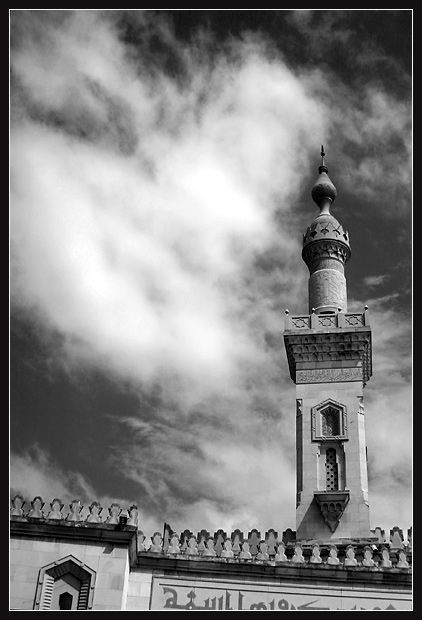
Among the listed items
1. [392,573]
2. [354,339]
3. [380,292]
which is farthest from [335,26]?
[392,573]

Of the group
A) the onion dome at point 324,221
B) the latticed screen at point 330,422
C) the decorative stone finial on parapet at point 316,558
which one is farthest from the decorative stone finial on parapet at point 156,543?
the onion dome at point 324,221

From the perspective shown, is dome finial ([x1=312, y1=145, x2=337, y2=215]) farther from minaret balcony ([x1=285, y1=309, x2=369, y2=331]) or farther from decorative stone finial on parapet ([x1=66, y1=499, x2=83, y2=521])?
decorative stone finial on parapet ([x1=66, y1=499, x2=83, y2=521])

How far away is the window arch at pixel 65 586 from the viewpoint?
1895cm

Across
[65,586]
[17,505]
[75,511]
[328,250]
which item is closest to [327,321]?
[328,250]

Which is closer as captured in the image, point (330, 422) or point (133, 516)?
point (133, 516)

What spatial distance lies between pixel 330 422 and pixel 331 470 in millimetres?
1950

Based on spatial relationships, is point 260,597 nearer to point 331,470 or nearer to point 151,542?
point 151,542

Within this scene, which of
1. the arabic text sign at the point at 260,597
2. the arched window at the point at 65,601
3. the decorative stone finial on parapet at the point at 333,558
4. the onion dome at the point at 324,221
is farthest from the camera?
the onion dome at the point at 324,221

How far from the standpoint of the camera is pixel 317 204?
117ft

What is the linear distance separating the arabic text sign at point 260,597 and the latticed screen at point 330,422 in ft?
30.7

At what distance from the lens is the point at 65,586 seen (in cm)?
1925

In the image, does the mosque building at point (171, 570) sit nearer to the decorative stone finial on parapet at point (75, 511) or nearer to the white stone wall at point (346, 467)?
the decorative stone finial on parapet at point (75, 511)

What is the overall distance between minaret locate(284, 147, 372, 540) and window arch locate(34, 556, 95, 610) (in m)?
9.97

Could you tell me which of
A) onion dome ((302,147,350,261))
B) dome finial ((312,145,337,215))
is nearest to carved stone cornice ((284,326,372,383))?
onion dome ((302,147,350,261))
